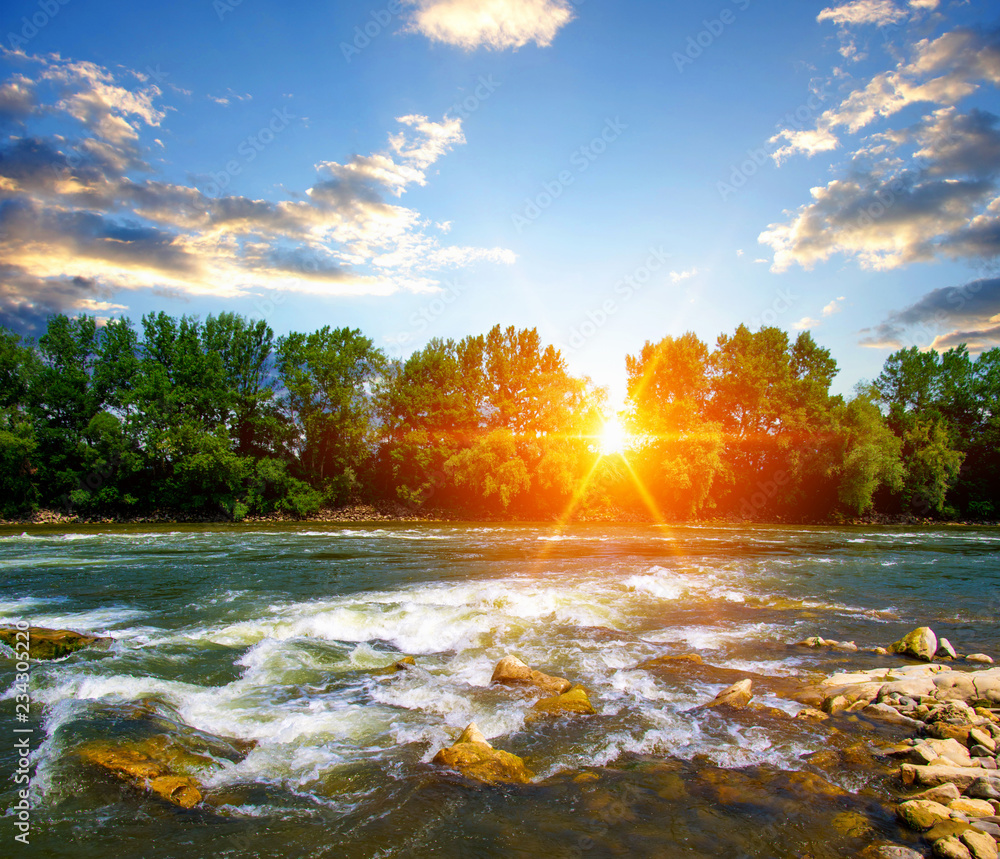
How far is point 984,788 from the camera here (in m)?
5.01

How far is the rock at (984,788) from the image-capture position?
194 inches

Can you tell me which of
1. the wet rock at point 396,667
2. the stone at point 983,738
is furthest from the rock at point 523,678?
the stone at point 983,738

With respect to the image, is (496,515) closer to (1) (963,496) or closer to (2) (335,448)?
(2) (335,448)

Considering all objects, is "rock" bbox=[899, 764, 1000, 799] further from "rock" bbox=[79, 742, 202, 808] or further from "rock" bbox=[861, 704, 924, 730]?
"rock" bbox=[79, 742, 202, 808]

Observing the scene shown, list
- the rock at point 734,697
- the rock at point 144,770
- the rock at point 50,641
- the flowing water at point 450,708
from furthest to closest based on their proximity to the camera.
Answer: the rock at point 50,641, the rock at point 734,697, the rock at point 144,770, the flowing water at point 450,708

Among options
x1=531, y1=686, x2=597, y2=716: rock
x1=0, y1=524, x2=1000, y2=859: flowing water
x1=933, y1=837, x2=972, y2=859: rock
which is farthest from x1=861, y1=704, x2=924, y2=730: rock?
x1=531, y1=686, x2=597, y2=716: rock

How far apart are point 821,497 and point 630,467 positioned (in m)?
16.9

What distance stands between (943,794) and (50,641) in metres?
12.6

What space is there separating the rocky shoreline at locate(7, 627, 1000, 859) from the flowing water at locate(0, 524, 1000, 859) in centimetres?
9

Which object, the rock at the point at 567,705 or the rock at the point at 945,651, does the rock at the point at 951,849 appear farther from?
the rock at the point at 945,651

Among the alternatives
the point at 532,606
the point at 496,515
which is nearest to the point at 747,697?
the point at 532,606

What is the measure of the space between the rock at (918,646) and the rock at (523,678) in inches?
260

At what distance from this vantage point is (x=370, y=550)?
2455cm

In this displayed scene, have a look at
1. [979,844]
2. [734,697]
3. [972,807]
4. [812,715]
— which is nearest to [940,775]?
[972,807]
